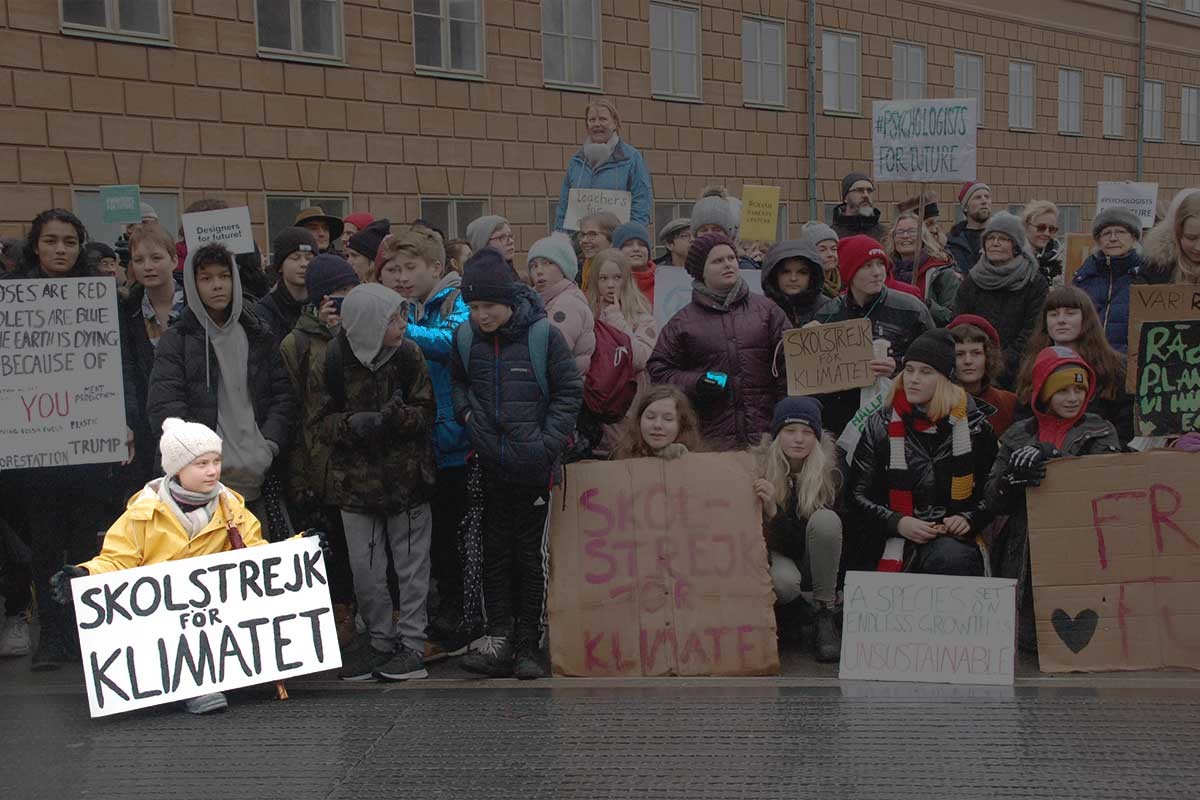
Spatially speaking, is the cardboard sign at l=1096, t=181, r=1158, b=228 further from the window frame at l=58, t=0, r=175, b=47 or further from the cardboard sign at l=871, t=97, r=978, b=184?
the window frame at l=58, t=0, r=175, b=47

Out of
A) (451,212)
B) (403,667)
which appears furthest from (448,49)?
(403,667)

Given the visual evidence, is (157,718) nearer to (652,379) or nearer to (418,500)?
(418,500)

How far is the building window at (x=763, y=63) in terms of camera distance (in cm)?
2211

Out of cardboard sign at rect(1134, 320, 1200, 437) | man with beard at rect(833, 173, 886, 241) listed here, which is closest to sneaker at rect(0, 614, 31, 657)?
cardboard sign at rect(1134, 320, 1200, 437)

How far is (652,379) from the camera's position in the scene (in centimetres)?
717

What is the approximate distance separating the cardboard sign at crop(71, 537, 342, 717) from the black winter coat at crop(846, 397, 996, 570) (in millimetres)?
2610

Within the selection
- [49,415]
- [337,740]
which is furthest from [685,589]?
[49,415]

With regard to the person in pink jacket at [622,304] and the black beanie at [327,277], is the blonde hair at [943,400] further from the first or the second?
the black beanie at [327,277]

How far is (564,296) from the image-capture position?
23.1 ft

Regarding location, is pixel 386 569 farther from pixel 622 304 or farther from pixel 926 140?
pixel 926 140

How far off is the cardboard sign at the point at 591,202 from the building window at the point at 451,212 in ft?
22.7

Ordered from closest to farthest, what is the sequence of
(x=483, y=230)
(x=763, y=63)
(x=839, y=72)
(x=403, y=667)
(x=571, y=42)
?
(x=403, y=667) → (x=483, y=230) → (x=571, y=42) → (x=763, y=63) → (x=839, y=72)

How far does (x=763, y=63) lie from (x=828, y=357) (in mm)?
16384

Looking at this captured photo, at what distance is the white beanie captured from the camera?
5.87m
